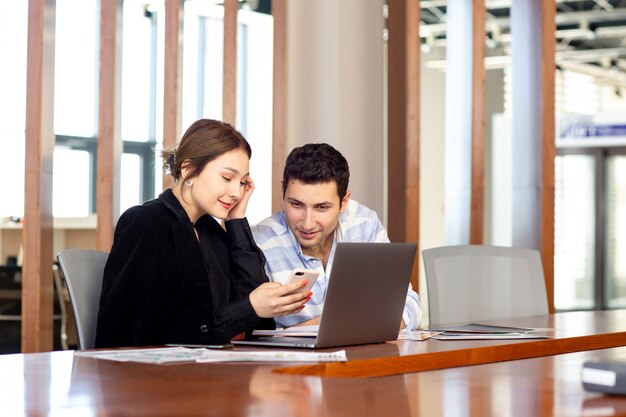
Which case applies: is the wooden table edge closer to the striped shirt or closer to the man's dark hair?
the striped shirt

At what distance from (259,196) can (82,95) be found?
7.88 ft

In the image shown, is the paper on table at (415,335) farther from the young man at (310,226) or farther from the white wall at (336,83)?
the white wall at (336,83)

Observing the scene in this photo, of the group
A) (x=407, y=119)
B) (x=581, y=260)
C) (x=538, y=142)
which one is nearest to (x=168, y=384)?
(x=407, y=119)

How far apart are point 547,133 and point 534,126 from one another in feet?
0.29

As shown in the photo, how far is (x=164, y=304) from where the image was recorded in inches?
102

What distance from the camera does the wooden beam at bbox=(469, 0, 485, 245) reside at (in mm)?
4922

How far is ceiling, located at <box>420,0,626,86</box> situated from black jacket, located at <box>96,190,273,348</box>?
322 inches

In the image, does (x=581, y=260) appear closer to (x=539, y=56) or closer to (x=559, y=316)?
(x=539, y=56)

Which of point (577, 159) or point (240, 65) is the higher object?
point (240, 65)

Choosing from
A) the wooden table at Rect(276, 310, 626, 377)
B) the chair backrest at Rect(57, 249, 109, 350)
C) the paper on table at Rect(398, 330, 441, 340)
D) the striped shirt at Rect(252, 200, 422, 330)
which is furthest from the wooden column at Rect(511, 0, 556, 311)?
the chair backrest at Rect(57, 249, 109, 350)

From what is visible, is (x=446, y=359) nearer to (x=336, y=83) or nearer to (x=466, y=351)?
(x=466, y=351)

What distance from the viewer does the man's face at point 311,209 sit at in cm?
311

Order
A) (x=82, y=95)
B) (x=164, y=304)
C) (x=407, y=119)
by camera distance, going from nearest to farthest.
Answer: (x=164, y=304) < (x=407, y=119) < (x=82, y=95)

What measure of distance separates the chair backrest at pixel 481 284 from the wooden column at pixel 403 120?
1101 millimetres
